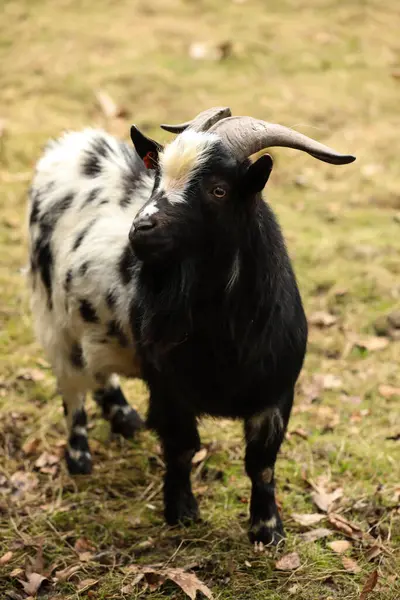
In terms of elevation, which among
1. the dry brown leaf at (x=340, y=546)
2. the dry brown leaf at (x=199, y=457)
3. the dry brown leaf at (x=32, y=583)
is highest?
the dry brown leaf at (x=32, y=583)

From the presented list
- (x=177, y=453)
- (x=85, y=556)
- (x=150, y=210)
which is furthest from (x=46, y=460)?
(x=150, y=210)

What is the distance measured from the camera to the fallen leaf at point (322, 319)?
6.12m

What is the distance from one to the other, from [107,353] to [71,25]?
775cm

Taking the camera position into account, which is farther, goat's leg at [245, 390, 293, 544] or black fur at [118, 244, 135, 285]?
black fur at [118, 244, 135, 285]

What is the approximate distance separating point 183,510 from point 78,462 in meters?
0.81

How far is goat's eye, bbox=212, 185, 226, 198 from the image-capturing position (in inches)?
132

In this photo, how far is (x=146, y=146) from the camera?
3703 millimetres

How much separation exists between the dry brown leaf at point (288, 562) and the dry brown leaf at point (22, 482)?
1459 millimetres

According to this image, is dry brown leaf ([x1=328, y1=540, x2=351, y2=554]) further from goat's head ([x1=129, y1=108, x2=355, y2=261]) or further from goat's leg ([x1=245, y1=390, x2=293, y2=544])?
goat's head ([x1=129, y1=108, x2=355, y2=261])

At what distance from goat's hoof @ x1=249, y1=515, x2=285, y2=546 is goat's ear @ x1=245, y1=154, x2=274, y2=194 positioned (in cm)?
165

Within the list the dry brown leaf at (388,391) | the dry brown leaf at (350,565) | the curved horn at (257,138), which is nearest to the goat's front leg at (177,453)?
the dry brown leaf at (350,565)

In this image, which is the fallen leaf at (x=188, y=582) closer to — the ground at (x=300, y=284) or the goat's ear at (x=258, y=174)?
the ground at (x=300, y=284)

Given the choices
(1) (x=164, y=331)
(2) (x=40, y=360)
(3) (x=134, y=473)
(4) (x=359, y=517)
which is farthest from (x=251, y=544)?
(2) (x=40, y=360)

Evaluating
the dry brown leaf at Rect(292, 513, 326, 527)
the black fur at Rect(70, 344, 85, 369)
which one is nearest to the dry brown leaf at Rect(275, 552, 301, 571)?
the dry brown leaf at Rect(292, 513, 326, 527)
